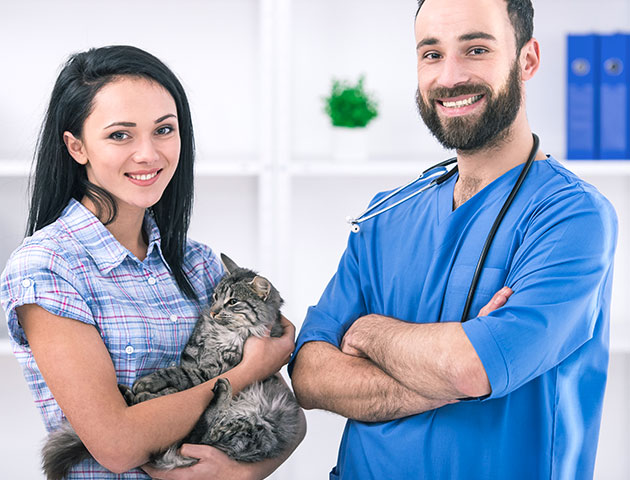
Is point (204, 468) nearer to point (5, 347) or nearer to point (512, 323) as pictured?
point (512, 323)

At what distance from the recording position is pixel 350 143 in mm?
2420

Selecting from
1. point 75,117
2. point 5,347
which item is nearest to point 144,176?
point 75,117

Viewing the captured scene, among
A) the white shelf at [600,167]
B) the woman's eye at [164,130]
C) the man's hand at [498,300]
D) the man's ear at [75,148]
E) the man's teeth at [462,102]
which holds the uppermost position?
the man's teeth at [462,102]

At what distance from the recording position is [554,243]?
1.27 m

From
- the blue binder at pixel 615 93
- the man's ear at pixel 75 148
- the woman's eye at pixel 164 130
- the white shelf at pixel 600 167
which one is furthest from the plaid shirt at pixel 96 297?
the blue binder at pixel 615 93

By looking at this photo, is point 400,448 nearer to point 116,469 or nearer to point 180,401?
point 180,401

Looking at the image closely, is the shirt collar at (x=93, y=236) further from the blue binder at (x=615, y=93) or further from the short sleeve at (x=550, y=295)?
the blue binder at (x=615, y=93)

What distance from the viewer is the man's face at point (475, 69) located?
1.45 m

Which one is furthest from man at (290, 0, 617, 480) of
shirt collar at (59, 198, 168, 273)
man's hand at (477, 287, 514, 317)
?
shirt collar at (59, 198, 168, 273)

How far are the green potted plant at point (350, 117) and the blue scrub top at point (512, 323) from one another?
0.85 m

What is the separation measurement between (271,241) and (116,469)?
3.76ft

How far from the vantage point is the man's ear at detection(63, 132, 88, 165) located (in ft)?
4.89

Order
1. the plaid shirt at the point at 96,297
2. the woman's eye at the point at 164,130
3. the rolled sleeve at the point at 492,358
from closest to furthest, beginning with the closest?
the rolled sleeve at the point at 492,358
the plaid shirt at the point at 96,297
the woman's eye at the point at 164,130

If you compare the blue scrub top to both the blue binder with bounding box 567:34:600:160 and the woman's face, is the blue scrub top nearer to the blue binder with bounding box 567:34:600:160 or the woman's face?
the woman's face
